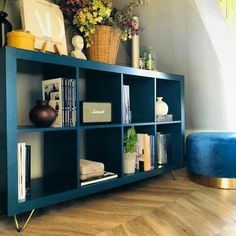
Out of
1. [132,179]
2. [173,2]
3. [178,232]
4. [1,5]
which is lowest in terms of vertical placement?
[178,232]

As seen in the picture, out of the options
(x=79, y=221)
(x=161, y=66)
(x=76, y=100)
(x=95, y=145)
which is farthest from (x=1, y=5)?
(x=161, y=66)

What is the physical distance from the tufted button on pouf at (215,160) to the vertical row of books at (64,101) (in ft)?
3.42

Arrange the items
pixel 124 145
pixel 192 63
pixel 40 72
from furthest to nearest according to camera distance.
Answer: pixel 192 63, pixel 124 145, pixel 40 72

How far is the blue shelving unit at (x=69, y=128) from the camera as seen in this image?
1333 mm

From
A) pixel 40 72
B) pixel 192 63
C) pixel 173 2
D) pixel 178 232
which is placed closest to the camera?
pixel 178 232

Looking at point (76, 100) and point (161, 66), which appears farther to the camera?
point (161, 66)

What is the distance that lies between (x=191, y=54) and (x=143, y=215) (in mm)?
1633

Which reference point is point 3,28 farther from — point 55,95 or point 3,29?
point 55,95

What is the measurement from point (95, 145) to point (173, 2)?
4.65ft

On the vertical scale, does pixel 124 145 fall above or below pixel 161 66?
below

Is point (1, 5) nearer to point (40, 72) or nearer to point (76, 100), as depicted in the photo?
point (40, 72)

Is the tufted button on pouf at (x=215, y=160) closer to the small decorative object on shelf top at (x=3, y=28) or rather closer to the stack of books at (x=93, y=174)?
the stack of books at (x=93, y=174)

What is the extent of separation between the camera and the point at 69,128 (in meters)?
1.59

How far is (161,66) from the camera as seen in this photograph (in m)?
2.81
